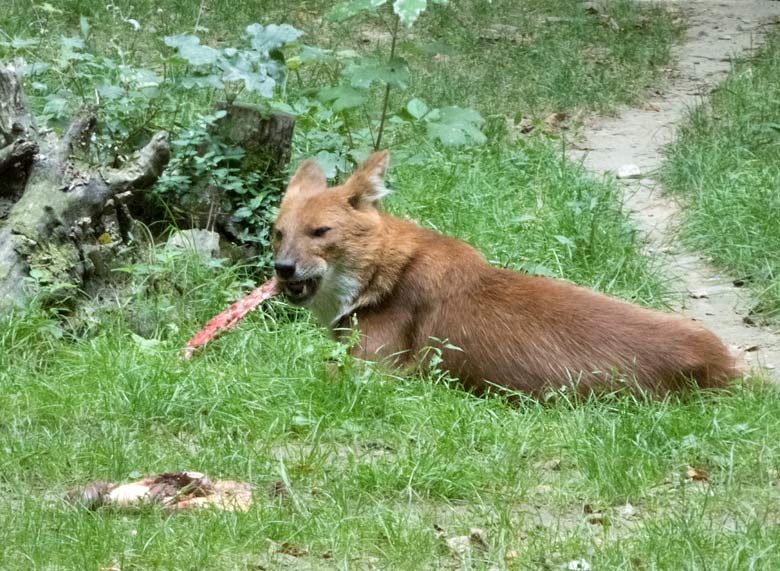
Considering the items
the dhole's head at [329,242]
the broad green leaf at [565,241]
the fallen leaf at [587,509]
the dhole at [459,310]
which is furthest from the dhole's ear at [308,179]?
the fallen leaf at [587,509]

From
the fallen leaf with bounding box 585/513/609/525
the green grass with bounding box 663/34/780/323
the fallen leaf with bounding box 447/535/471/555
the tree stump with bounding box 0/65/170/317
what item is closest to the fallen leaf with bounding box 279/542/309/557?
the fallen leaf with bounding box 447/535/471/555

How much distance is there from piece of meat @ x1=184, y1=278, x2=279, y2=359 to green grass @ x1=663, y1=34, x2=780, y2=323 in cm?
290

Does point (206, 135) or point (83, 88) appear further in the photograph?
point (83, 88)

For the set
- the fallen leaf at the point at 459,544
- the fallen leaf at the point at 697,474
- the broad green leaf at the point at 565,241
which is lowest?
the fallen leaf at the point at 459,544

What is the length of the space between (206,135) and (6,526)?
3754 mm

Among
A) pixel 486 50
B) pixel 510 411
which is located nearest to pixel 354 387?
pixel 510 411

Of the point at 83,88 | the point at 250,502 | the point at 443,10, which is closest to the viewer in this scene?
the point at 250,502

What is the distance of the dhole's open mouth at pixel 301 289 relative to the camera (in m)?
6.14

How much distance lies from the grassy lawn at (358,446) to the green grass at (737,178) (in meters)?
0.67

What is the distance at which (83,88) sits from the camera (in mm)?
8688

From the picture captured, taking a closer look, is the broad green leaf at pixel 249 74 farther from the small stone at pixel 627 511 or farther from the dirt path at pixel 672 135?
the small stone at pixel 627 511

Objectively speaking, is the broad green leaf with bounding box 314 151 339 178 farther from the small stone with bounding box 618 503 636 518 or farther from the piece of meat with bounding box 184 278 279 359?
the small stone with bounding box 618 503 636 518

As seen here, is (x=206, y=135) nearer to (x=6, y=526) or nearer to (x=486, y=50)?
(x=6, y=526)

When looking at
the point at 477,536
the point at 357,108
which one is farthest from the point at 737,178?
the point at 477,536
